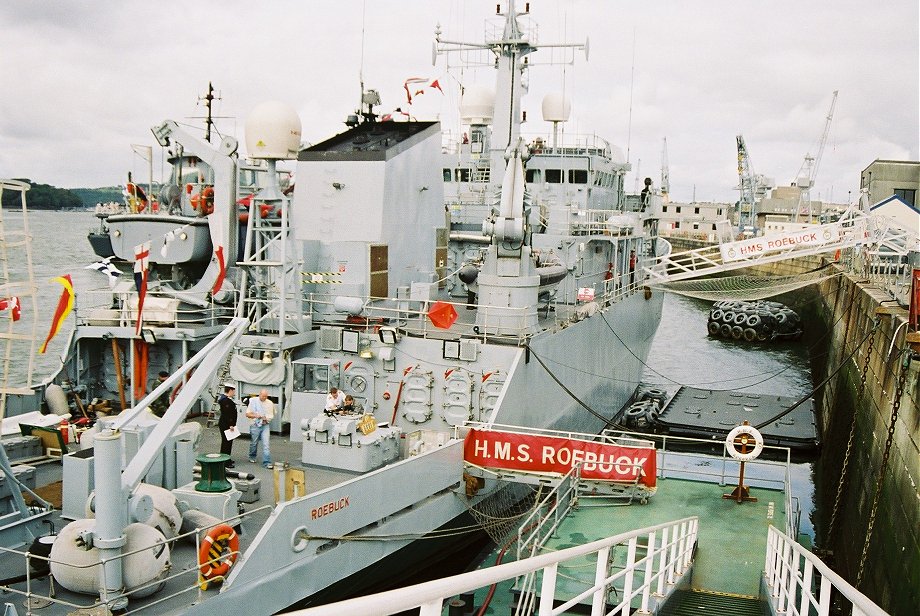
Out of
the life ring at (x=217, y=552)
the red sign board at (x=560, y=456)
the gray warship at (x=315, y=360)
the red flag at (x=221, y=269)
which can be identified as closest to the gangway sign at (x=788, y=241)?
the gray warship at (x=315, y=360)

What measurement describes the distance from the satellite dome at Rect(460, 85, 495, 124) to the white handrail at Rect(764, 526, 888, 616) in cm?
1762

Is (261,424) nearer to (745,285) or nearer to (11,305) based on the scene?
(11,305)

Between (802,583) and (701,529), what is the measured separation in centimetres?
655

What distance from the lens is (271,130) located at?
14.6m

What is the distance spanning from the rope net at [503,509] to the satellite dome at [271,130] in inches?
285

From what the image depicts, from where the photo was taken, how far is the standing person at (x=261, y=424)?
1223 centimetres

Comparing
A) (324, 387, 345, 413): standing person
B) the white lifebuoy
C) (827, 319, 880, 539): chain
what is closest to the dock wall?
(827, 319, 880, 539): chain

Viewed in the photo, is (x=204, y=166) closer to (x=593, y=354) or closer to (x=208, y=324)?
(x=208, y=324)

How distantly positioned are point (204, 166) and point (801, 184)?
59.8 m

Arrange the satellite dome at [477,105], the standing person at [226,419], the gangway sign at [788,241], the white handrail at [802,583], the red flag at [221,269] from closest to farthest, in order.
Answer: the white handrail at [802,583], the standing person at [226,419], the red flag at [221,269], the gangway sign at [788,241], the satellite dome at [477,105]

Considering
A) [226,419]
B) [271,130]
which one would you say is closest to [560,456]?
[226,419]

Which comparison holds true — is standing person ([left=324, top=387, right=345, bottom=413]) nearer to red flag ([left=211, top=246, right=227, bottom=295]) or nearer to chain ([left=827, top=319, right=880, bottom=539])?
red flag ([left=211, top=246, right=227, bottom=295])

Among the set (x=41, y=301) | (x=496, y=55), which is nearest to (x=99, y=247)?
(x=41, y=301)

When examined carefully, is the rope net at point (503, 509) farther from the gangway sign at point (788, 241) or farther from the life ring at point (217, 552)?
the gangway sign at point (788, 241)
